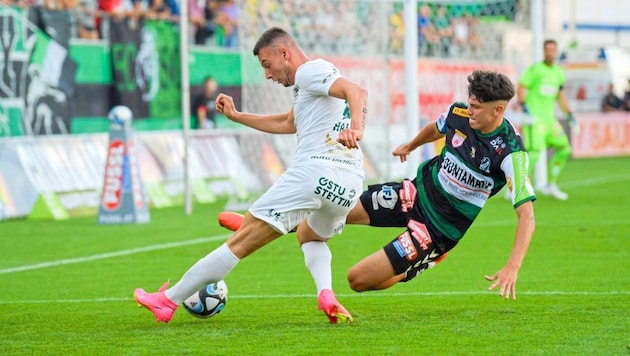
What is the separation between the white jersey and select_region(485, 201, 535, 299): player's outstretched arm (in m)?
1.17

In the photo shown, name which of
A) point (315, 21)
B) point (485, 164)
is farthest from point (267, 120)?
point (315, 21)

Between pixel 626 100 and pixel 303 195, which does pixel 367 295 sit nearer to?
pixel 303 195

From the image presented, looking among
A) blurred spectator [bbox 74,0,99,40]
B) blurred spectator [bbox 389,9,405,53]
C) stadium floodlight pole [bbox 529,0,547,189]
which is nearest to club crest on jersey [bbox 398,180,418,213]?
blurred spectator [bbox 74,0,99,40]

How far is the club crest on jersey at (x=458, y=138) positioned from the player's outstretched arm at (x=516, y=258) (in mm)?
944

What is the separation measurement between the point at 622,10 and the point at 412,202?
42.7 metres

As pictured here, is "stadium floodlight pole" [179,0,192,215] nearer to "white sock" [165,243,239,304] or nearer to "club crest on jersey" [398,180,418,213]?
"club crest on jersey" [398,180,418,213]

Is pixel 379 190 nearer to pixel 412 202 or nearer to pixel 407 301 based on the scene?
pixel 412 202

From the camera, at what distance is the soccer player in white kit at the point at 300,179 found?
799cm

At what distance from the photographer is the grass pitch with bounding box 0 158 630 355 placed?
295 inches

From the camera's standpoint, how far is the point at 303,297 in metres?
9.85

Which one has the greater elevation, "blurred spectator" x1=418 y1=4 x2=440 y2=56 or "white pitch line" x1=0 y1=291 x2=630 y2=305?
"blurred spectator" x1=418 y1=4 x2=440 y2=56

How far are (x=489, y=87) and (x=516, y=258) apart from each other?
1184 mm

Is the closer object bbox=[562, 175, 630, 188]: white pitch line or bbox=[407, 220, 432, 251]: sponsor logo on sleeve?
bbox=[407, 220, 432, 251]: sponsor logo on sleeve

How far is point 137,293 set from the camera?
812 cm
